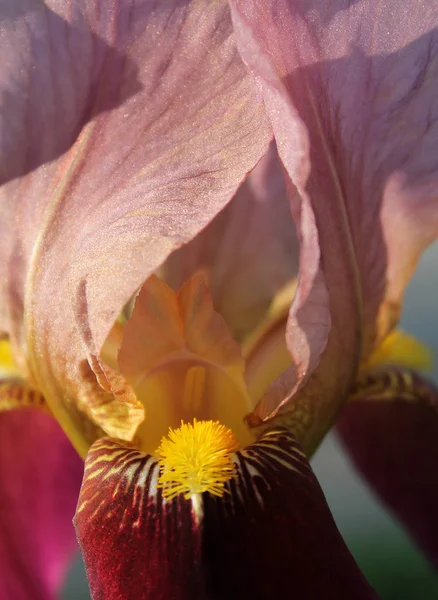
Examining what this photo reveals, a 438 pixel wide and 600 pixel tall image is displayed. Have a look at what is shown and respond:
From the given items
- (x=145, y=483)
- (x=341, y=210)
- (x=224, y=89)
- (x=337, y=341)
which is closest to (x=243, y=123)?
(x=224, y=89)

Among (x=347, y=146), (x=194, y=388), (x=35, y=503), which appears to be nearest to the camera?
(x=347, y=146)

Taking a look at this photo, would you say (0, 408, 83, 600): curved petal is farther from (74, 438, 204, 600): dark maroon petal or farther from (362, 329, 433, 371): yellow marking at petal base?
(362, 329, 433, 371): yellow marking at petal base

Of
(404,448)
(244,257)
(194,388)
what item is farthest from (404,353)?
(194,388)

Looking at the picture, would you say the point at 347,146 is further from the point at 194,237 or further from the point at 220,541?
the point at 220,541

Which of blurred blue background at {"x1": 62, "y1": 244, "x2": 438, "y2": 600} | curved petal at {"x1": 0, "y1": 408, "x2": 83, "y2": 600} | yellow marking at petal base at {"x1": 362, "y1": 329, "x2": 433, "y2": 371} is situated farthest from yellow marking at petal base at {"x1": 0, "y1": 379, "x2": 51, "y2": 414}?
blurred blue background at {"x1": 62, "y1": 244, "x2": 438, "y2": 600}

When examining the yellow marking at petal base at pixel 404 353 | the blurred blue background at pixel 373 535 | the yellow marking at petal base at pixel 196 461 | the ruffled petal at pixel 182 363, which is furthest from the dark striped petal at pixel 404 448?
the yellow marking at petal base at pixel 196 461
